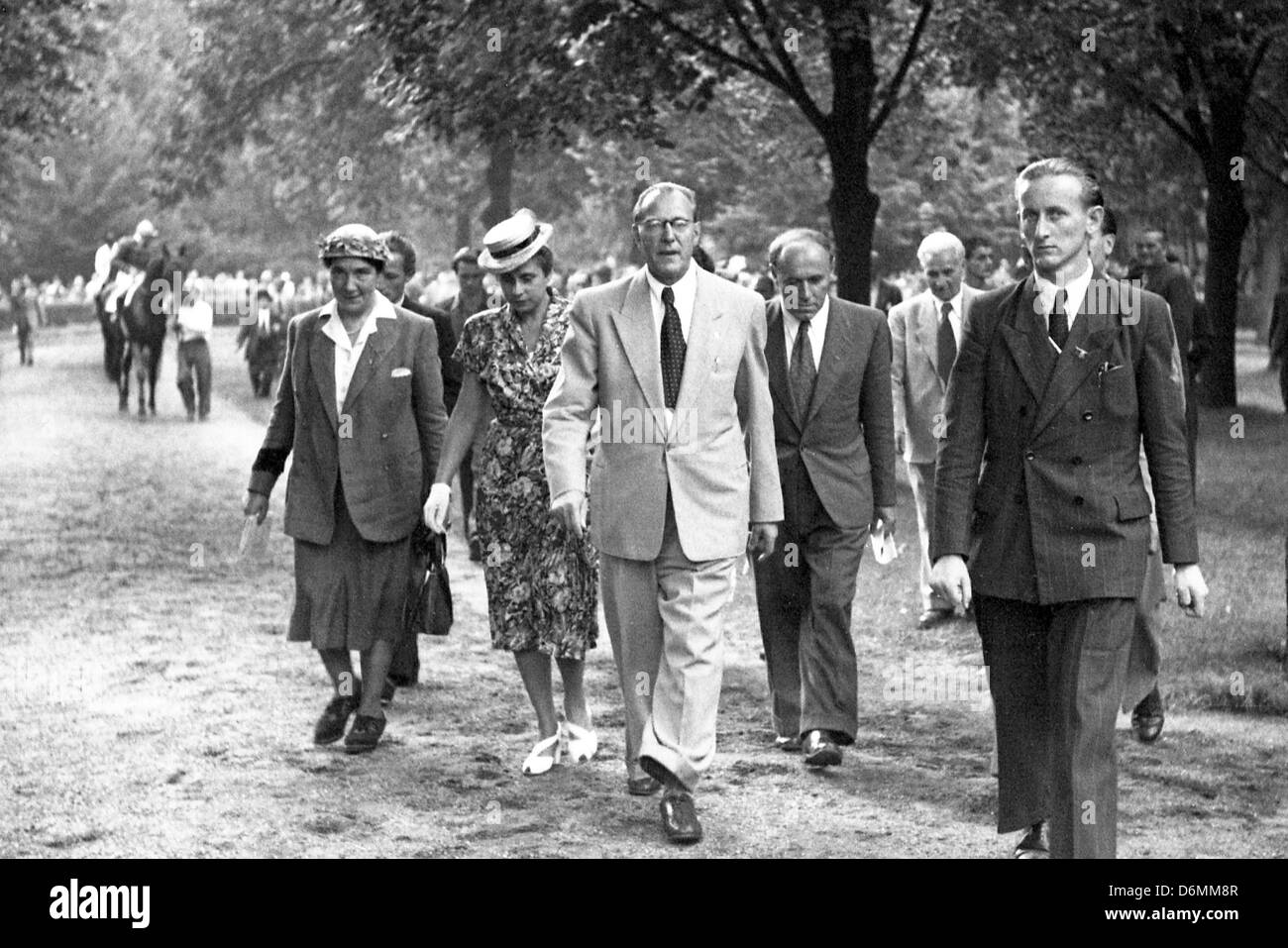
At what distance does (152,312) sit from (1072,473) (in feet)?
76.0

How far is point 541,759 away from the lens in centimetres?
895

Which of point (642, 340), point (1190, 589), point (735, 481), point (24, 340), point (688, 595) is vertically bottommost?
point (688, 595)

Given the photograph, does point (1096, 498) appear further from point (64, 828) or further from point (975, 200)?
point (975, 200)

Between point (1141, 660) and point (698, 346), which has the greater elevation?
point (698, 346)

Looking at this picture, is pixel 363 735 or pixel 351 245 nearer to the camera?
pixel 351 245

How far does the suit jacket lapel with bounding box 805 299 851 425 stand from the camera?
9.35 m

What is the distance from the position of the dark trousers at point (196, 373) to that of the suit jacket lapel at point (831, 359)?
2109cm

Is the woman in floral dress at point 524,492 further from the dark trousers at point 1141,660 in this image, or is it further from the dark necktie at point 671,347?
the dark trousers at point 1141,660

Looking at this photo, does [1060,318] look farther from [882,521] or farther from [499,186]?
[499,186]

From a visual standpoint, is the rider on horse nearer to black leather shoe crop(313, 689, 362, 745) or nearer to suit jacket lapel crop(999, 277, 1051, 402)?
black leather shoe crop(313, 689, 362, 745)

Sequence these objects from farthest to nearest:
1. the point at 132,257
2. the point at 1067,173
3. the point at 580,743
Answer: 1. the point at 132,257
2. the point at 580,743
3. the point at 1067,173

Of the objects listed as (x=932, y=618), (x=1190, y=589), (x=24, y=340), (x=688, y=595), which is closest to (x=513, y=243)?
(x=688, y=595)

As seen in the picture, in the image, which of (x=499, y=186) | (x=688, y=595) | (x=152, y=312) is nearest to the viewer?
(x=688, y=595)

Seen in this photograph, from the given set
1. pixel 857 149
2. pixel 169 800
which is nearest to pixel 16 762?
pixel 169 800
